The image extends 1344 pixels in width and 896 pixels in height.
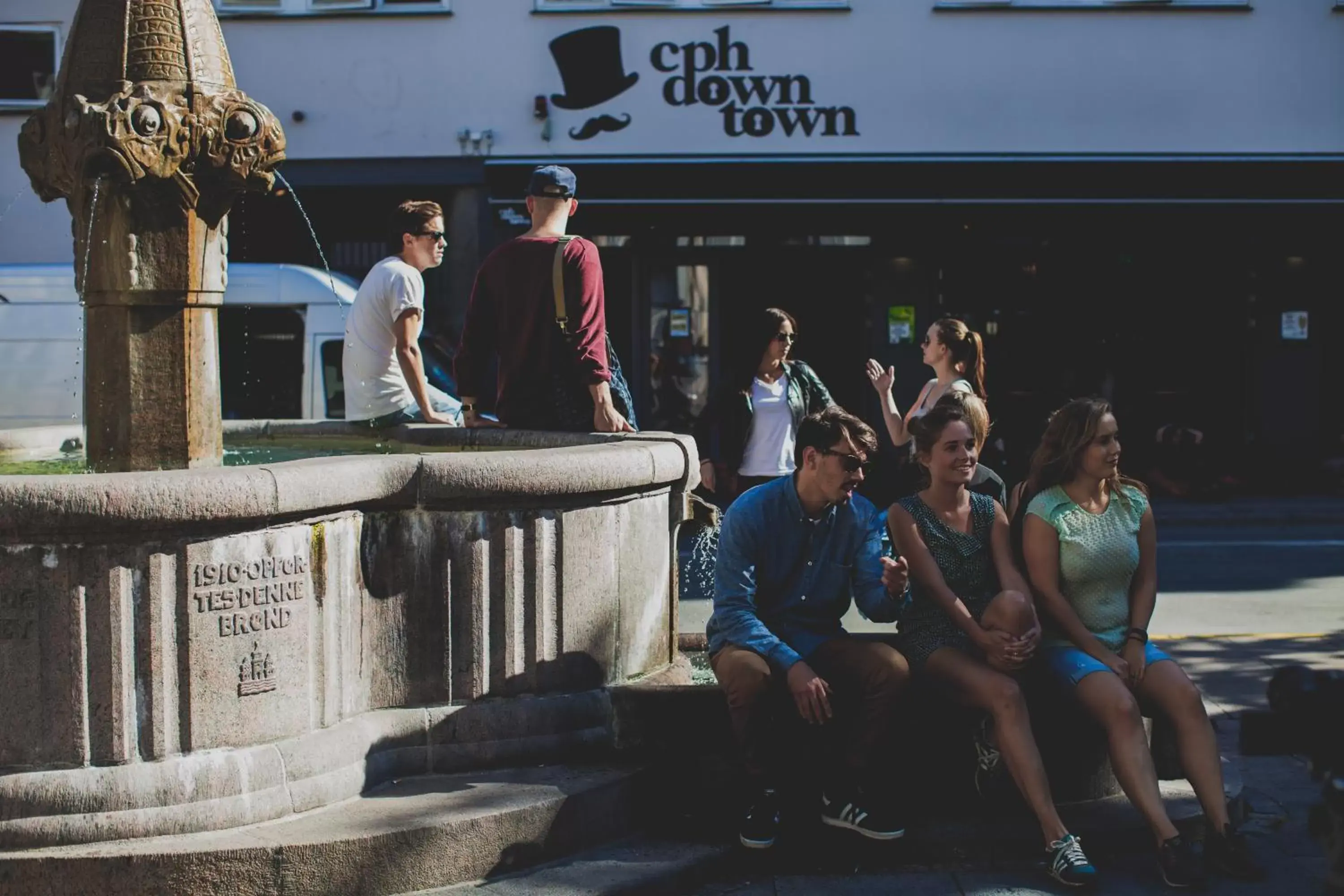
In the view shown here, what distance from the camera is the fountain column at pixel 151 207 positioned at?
18.4 ft

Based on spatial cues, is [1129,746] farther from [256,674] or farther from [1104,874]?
[256,674]

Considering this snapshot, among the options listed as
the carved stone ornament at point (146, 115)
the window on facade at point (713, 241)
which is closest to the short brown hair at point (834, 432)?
the carved stone ornament at point (146, 115)

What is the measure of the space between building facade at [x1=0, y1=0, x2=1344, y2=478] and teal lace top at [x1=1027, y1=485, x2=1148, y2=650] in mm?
11711

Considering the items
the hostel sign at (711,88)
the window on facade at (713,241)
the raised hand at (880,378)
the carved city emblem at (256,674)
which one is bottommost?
the carved city emblem at (256,674)

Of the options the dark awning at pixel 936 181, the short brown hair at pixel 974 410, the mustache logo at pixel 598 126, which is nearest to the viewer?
the short brown hair at pixel 974 410

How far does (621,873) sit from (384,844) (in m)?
0.70

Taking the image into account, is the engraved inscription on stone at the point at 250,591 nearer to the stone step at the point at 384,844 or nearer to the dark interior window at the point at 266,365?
the stone step at the point at 384,844

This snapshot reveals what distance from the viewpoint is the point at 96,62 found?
5719mm

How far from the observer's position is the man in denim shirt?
514 cm

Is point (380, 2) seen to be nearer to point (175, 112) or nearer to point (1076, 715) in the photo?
point (175, 112)

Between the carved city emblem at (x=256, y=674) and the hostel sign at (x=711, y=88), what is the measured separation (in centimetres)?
1321

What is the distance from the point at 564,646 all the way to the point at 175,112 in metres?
2.15

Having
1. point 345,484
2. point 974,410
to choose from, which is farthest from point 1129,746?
point 345,484

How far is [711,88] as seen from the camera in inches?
690
